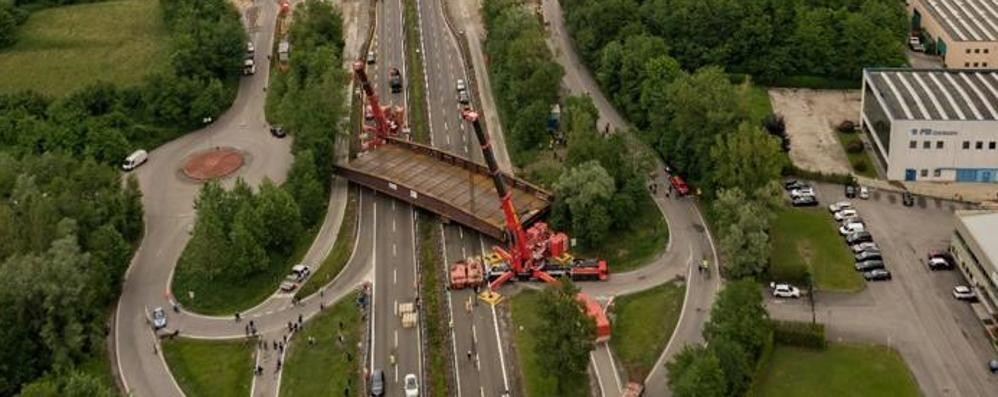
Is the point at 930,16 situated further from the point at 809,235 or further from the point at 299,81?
the point at 299,81

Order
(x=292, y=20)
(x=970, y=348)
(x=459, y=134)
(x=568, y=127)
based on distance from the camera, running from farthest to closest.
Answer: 1. (x=292, y=20)
2. (x=459, y=134)
3. (x=568, y=127)
4. (x=970, y=348)

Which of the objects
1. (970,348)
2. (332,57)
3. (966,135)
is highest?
(332,57)

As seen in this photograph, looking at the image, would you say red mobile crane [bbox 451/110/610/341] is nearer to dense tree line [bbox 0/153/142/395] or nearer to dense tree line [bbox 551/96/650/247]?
dense tree line [bbox 551/96/650/247]

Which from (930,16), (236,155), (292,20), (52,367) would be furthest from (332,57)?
(930,16)

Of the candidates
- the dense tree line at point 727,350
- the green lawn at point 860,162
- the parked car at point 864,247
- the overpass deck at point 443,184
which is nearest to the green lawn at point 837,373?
the dense tree line at point 727,350

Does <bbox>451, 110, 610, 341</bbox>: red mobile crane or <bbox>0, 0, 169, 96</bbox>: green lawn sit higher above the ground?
<bbox>0, 0, 169, 96</bbox>: green lawn

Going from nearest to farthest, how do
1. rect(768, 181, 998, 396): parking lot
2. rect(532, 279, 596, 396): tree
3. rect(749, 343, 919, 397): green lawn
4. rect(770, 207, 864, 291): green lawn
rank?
rect(532, 279, 596, 396): tree, rect(749, 343, 919, 397): green lawn, rect(768, 181, 998, 396): parking lot, rect(770, 207, 864, 291): green lawn

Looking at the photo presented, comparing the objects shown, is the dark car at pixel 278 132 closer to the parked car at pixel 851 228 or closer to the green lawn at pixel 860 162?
the parked car at pixel 851 228

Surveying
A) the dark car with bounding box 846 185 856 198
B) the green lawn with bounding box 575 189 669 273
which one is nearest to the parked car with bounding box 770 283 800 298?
the green lawn with bounding box 575 189 669 273
